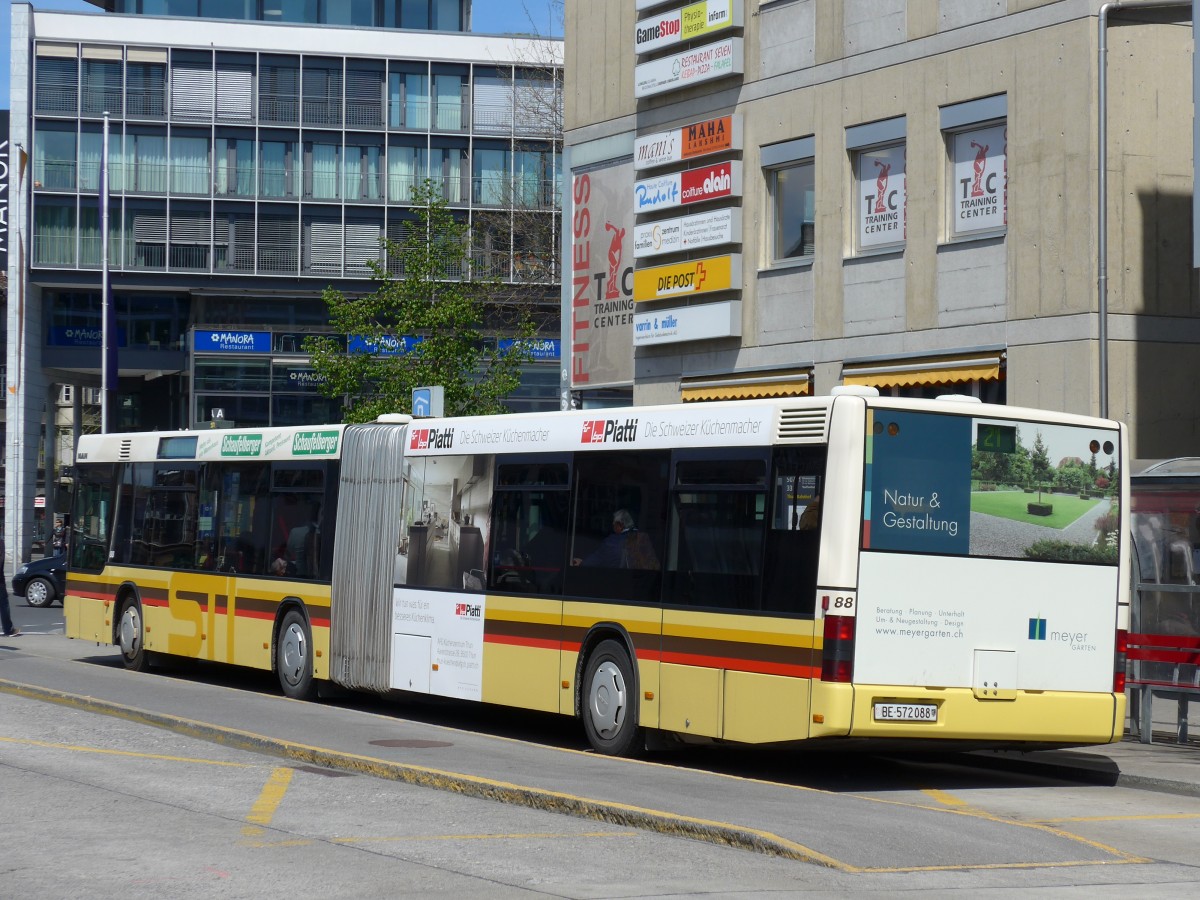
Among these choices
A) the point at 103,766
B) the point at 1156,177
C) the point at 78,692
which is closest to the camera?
the point at 103,766

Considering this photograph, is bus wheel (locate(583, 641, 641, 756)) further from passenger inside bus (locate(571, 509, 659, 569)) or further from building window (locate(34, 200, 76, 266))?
building window (locate(34, 200, 76, 266))

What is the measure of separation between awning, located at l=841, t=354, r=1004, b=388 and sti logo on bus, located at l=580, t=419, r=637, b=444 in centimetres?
850

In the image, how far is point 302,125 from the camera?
6059 cm

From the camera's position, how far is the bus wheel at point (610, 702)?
554 inches

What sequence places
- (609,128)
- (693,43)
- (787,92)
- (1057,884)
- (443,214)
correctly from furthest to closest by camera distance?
(443,214)
(609,128)
(693,43)
(787,92)
(1057,884)

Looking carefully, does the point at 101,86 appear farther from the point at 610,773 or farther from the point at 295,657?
the point at 610,773

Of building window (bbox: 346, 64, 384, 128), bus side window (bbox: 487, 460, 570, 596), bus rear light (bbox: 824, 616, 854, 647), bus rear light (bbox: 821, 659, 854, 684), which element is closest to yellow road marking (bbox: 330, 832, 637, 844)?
bus rear light (bbox: 821, 659, 854, 684)

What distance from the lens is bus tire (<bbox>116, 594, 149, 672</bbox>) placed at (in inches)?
877

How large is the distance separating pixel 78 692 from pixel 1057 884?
12.4 metres

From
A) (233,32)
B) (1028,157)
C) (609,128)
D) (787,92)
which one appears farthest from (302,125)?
(1028,157)

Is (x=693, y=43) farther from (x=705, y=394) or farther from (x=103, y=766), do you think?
(x=103, y=766)

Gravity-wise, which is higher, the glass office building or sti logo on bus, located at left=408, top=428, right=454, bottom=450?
the glass office building

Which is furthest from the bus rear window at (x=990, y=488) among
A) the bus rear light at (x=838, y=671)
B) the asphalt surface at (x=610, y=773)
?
the asphalt surface at (x=610, y=773)

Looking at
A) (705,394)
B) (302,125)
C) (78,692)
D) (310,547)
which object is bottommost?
(78,692)
